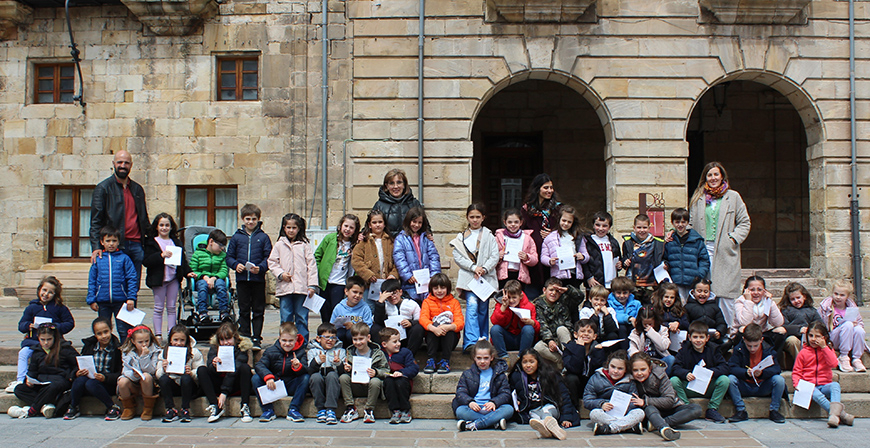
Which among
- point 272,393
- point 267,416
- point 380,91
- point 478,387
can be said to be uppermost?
point 380,91

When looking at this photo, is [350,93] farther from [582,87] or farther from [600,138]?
[600,138]

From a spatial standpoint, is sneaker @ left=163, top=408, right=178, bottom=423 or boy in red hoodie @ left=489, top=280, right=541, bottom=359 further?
boy in red hoodie @ left=489, top=280, right=541, bottom=359

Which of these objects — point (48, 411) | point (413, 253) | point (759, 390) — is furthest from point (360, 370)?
point (759, 390)

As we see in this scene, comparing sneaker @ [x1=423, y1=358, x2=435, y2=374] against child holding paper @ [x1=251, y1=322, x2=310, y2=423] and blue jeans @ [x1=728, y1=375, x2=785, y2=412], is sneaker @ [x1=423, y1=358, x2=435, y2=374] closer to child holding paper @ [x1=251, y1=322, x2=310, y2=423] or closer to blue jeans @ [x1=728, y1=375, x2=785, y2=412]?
child holding paper @ [x1=251, y1=322, x2=310, y2=423]

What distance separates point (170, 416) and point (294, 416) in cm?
116

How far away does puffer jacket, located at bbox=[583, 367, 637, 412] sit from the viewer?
19.1 ft

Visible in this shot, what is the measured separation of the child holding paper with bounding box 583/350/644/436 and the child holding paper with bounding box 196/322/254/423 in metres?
3.17

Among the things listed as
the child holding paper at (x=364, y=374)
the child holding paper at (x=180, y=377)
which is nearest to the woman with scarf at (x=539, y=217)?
the child holding paper at (x=364, y=374)

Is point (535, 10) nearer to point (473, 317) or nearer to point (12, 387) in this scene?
point (473, 317)

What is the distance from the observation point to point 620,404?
18.7ft

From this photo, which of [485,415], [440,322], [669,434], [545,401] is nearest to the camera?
[669,434]

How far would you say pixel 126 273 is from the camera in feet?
22.6

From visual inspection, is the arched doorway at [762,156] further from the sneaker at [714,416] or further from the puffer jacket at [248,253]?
the puffer jacket at [248,253]

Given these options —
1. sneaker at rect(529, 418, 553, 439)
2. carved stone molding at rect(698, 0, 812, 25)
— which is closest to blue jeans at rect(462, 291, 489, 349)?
sneaker at rect(529, 418, 553, 439)
